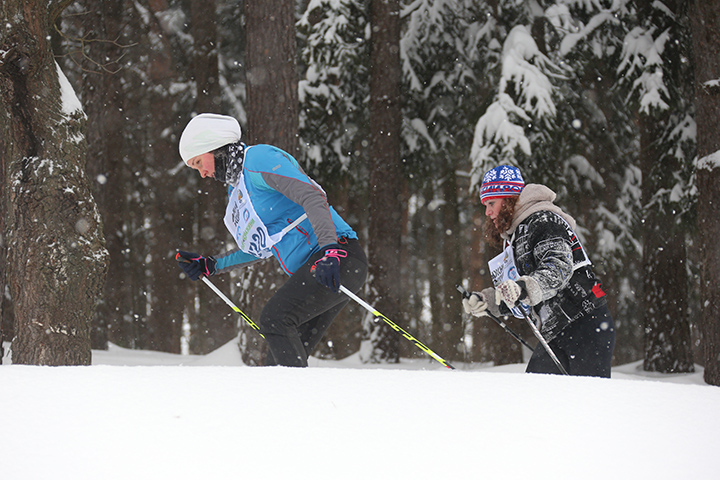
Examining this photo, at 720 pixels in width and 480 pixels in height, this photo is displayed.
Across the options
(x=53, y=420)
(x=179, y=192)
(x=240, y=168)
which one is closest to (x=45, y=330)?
(x=240, y=168)

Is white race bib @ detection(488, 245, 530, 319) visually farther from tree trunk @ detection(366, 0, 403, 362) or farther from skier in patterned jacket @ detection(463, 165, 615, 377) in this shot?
tree trunk @ detection(366, 0, 403, 362)

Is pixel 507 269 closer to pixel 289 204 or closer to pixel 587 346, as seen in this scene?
pixel 587 346

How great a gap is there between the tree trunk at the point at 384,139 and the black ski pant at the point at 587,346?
5.60 meters

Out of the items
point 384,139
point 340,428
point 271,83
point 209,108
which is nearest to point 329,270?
point 340,428

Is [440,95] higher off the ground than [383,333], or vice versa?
[440,95]

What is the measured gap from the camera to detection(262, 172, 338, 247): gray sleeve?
293 centimetres

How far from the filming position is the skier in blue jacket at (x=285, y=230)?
9.62ft

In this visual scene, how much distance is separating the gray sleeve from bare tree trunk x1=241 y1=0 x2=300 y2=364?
9.29 ft

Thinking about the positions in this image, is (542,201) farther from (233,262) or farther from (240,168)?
(233,262)

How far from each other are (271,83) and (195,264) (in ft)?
8.44

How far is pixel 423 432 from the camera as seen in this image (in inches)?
58.4

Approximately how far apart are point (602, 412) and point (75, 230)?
11.9 feet

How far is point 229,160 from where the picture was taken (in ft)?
10.5

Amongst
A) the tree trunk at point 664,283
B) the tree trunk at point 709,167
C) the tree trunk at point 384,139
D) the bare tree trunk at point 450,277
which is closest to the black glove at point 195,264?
the tree trunk at point 384,139
